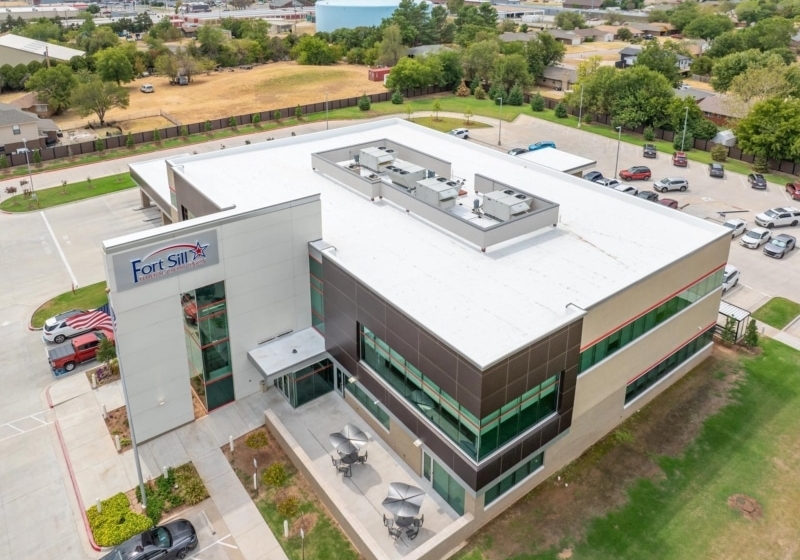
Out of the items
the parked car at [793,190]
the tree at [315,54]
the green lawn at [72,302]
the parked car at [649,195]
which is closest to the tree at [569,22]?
the tree at [315,54]

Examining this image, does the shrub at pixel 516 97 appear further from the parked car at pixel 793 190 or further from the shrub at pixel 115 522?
the shrub at pixel 115 522

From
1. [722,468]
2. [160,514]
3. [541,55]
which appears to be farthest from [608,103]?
[160,514]

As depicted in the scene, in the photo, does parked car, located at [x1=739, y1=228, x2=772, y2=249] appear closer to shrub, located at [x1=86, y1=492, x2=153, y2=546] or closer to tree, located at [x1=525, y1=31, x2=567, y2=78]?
shrub, located at [x1=86, y1=492, x2=153, y2=546]

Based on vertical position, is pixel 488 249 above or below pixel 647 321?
above

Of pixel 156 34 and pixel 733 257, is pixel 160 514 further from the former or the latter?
pixel 156 34

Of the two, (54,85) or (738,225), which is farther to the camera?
(54,85)

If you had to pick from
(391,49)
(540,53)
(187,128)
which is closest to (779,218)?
(540,53)

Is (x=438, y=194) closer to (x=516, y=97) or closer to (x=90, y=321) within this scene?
(x=90, y=321)
